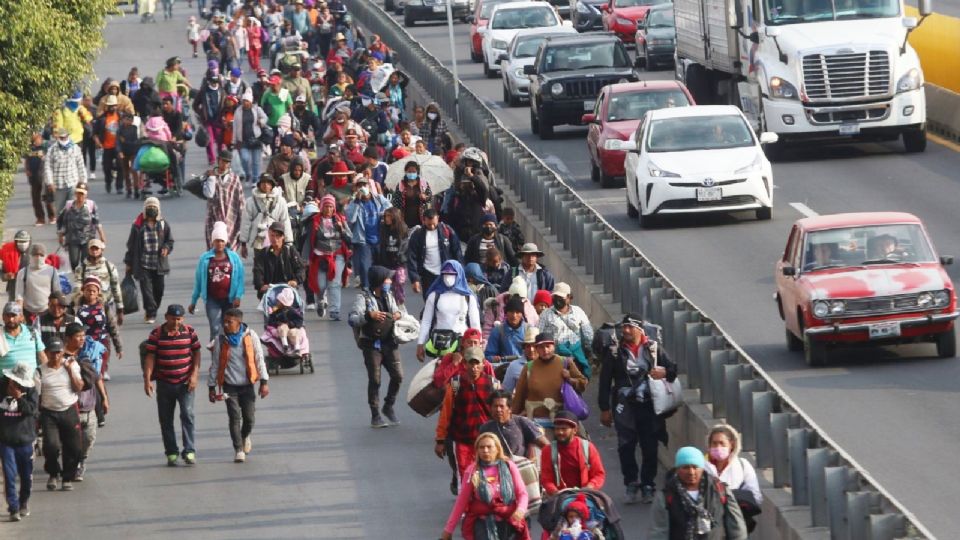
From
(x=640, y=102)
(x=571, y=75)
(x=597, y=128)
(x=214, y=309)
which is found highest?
(x=214, y=309)

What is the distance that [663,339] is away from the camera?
19.4 meters

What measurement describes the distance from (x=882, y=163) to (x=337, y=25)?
22981mm

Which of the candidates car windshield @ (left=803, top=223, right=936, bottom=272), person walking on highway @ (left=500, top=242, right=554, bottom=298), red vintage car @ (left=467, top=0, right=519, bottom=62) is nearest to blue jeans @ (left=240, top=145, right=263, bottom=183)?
person walking on highway @ (left=500, top=242, right=554, bottom=298)

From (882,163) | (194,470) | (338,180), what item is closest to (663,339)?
(194,470)

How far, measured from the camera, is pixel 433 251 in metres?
23.9

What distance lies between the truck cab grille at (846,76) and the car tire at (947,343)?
1342 centimetres

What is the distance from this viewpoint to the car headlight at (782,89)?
112 feet

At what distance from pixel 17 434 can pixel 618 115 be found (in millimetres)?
17187

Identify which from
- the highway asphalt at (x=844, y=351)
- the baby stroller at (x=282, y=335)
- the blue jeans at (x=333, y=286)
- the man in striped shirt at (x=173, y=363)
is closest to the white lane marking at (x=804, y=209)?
the highway asphalt at (x=844, y=351)

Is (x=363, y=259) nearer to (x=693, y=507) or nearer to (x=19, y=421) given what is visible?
(x=19, y=421)

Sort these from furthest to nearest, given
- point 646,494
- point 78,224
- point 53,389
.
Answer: point 78,224 < point 53,389 < point 646,494

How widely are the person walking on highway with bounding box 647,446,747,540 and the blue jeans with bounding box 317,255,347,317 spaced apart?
1293 cm

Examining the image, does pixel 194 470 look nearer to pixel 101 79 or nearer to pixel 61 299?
pixel 61 299

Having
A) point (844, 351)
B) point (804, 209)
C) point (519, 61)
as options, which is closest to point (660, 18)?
point (519, 61)
